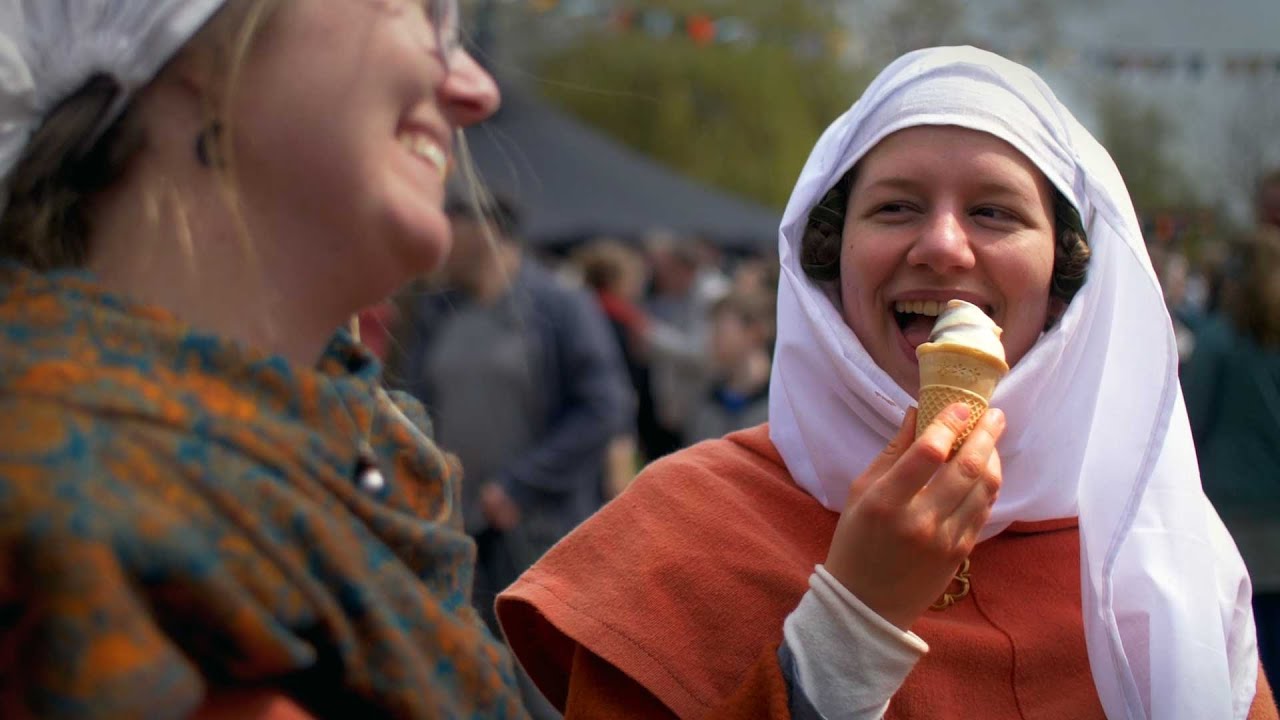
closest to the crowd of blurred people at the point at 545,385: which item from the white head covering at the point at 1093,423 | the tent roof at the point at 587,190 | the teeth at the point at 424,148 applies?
→ the white head covering at the point at 1093,423

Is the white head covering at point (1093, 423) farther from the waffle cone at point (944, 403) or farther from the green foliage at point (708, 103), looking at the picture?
the green foliage at point (708, 103)

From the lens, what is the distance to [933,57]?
2275 millimetres

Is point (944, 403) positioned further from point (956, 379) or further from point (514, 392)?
point (514, 392)

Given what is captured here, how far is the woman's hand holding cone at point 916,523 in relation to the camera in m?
1.79

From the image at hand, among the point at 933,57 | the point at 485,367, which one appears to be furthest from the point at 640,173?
the point at 933,57

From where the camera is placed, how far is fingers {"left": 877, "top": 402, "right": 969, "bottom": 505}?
178 cm

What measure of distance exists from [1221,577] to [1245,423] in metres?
3.15

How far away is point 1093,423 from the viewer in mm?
2227

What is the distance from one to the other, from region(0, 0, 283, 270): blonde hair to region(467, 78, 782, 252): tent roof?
12.1 m

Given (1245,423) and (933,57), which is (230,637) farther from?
(1245,423)

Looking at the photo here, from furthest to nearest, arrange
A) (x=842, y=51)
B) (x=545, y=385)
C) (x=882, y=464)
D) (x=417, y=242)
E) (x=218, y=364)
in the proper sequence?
(x=842, y=51) < (x=545, y=385) < (x=882, y=464) < (x=417, y=242) < (x=218, y=364)

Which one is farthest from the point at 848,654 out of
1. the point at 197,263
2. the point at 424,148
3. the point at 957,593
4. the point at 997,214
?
the point at 197,263

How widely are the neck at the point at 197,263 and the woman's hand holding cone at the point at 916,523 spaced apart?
85 centimetres

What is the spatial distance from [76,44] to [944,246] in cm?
132
